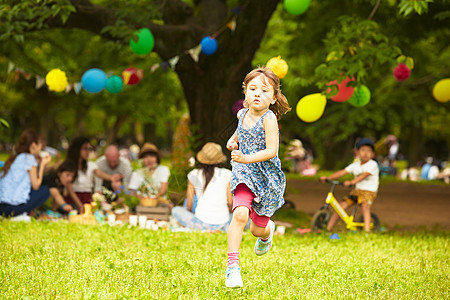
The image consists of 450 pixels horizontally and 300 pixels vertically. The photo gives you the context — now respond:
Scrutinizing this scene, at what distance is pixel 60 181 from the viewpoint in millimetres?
9422

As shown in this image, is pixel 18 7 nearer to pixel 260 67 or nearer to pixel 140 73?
pixel 140 73

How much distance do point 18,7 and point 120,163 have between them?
3377mm

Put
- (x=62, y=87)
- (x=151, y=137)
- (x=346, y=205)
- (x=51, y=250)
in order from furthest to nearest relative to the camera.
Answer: (x=151, y=137), (x=62, y=87), (x=346, y=205), (x=51, y=250)

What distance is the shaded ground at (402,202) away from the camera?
10.9m

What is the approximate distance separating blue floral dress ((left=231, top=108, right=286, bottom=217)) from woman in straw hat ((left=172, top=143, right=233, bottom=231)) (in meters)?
3.25

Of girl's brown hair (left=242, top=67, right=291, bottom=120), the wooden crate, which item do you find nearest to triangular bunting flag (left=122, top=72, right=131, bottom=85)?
the wooden crate

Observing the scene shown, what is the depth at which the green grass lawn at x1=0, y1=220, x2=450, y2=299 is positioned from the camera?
4.36 metres

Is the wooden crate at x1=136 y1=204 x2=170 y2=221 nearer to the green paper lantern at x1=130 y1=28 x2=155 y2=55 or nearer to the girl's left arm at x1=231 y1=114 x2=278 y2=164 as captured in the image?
the green paper lantern at x1=130 y1=28 x2=155 y2=55

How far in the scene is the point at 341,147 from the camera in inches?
933

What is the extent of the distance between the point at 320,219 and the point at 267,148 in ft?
15.5

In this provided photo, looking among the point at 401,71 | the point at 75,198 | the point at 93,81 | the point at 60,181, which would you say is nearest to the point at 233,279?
the point at 75,198

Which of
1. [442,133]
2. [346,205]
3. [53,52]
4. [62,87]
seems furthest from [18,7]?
[442,133]

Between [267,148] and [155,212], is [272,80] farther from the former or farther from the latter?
[155,212]

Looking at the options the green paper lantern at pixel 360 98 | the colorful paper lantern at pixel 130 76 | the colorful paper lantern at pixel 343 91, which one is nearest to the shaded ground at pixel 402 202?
the green paper lantern at pixel 360 98
